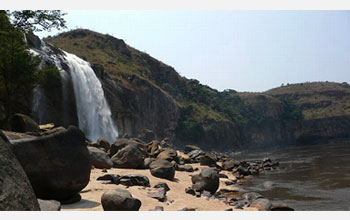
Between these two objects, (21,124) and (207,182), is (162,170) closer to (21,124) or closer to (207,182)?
(207,182)

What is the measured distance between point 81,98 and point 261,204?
29.5 metres

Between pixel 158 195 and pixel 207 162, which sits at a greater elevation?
pixel 158 195

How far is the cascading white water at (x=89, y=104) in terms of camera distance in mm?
35781

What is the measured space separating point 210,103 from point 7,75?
259 feet

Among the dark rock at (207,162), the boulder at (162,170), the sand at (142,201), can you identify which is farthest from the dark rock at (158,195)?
the dark rock at (207,162)

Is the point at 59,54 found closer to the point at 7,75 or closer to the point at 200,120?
the point at 7,75

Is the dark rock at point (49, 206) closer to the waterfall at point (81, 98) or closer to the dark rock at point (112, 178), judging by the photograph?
the dark rock at point (112, 178)

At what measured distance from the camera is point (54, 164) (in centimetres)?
777

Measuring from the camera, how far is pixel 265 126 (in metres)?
104

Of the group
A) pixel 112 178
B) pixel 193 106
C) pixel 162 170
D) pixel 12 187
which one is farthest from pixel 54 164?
pixel 193 106

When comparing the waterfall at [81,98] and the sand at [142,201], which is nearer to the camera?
the sand at [142,201]

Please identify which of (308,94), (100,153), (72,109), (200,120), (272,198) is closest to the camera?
(272,198)

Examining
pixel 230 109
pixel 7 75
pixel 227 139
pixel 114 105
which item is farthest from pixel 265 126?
pixel 7 75

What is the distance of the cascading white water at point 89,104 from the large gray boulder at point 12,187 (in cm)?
3073
